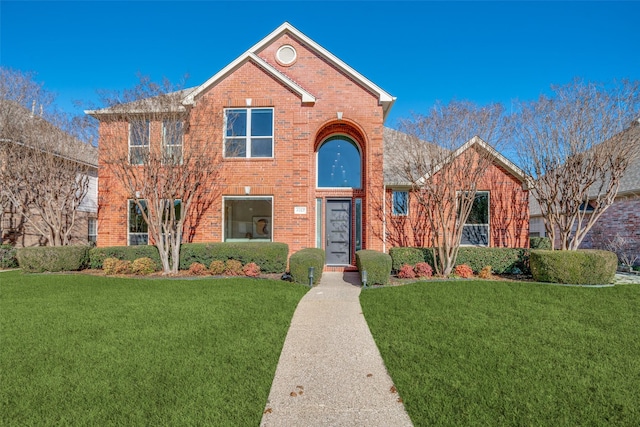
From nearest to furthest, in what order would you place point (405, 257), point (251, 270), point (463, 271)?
point (251, 270)
point (463, 271)
point (405, 257)

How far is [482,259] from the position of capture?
10.5 m

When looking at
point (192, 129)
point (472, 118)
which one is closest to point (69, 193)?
point (192, 129)

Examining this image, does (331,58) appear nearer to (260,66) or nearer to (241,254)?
(260,66)

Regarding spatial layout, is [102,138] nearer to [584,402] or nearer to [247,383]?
[247,383]

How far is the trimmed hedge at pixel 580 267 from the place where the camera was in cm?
875

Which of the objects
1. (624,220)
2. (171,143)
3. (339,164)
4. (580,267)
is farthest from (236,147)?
(624,220)

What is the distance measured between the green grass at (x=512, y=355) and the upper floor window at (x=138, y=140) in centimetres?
780

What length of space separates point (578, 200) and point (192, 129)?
40.4 feet

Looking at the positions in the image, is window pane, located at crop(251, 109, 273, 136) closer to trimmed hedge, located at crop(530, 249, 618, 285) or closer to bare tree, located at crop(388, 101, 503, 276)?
bare tree, located at crop(388, 101, 503, 276)

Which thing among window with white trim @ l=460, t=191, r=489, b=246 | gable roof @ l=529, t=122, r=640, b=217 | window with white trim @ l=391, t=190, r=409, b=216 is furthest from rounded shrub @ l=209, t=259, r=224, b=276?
gable roof @ l=529, t=122, r=640, b=217

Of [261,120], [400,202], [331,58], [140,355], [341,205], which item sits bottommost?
[140,355]

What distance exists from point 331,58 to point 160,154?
6718 mm

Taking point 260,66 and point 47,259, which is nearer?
point 47,259

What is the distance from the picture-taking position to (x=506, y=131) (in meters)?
10.1
